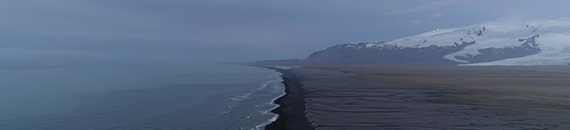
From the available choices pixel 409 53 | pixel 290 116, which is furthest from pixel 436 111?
pixel 409 53

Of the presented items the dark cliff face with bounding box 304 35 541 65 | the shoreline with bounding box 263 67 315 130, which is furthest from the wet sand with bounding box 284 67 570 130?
the dark cliff face with bounding box 304 35 541 65

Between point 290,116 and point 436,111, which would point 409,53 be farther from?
point 290,116

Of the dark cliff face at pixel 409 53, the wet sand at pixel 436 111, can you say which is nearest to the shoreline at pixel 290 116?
the wet sand at pixel 436 111

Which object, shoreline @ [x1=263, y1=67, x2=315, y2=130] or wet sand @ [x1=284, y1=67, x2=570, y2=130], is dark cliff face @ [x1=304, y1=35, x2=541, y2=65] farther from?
shoreline @ [x1=263, y1=67, x2=315, y2=130]

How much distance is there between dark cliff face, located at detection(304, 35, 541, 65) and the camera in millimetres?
137000

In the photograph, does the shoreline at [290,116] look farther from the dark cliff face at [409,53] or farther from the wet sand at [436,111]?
the dark cliff face at [409,53]

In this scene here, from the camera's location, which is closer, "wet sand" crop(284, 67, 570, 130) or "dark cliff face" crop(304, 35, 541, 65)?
"wet sand" crop(284, 67, 570, 130)

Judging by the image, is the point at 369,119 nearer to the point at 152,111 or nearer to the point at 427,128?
the point at 427,128

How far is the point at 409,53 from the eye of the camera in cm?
15688

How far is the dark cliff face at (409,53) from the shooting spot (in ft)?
449

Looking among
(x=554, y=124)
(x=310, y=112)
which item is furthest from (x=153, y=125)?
(x=554, y=124)

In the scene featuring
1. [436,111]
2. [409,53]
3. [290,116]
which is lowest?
[436,111]

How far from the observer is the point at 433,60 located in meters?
143

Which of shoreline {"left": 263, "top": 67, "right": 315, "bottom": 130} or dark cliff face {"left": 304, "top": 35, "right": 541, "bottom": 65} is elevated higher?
dark cliff face {"left": 304, "top": 35, "right": 541, "bottom": 65}
